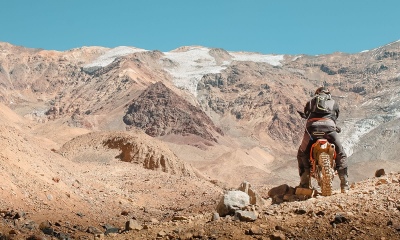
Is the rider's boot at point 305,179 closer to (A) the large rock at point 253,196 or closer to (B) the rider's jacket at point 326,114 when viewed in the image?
(A) the large rock at point 253,196

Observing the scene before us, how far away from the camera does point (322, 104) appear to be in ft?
29.2

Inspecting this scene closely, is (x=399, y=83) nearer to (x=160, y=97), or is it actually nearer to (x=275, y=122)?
(x=275, y=122)

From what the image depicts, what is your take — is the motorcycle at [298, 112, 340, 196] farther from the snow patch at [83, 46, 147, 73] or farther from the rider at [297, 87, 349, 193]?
the snow patch at [83, 46, 147, 73]

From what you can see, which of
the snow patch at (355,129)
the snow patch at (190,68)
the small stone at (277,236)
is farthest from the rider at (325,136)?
A: the snow patch at (190,68)

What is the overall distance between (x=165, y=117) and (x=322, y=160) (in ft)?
333

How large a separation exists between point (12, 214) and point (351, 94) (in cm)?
14643

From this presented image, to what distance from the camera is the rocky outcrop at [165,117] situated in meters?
105

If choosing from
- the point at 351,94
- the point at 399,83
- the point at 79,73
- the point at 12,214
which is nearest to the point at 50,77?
the point at 79,73

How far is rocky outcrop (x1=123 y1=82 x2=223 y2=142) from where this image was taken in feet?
345

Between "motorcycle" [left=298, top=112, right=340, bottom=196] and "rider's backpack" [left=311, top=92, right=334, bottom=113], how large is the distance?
419 millimetres

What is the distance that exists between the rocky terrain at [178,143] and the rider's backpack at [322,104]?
1.41m

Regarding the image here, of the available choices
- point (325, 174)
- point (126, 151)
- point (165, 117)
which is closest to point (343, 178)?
point (325, 174)

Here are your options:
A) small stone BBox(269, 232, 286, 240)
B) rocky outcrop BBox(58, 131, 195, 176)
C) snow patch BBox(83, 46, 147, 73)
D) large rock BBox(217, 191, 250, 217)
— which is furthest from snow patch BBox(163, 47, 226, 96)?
small stone BBox(269, 232, 286, 240)

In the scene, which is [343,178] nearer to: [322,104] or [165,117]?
[322,104]
